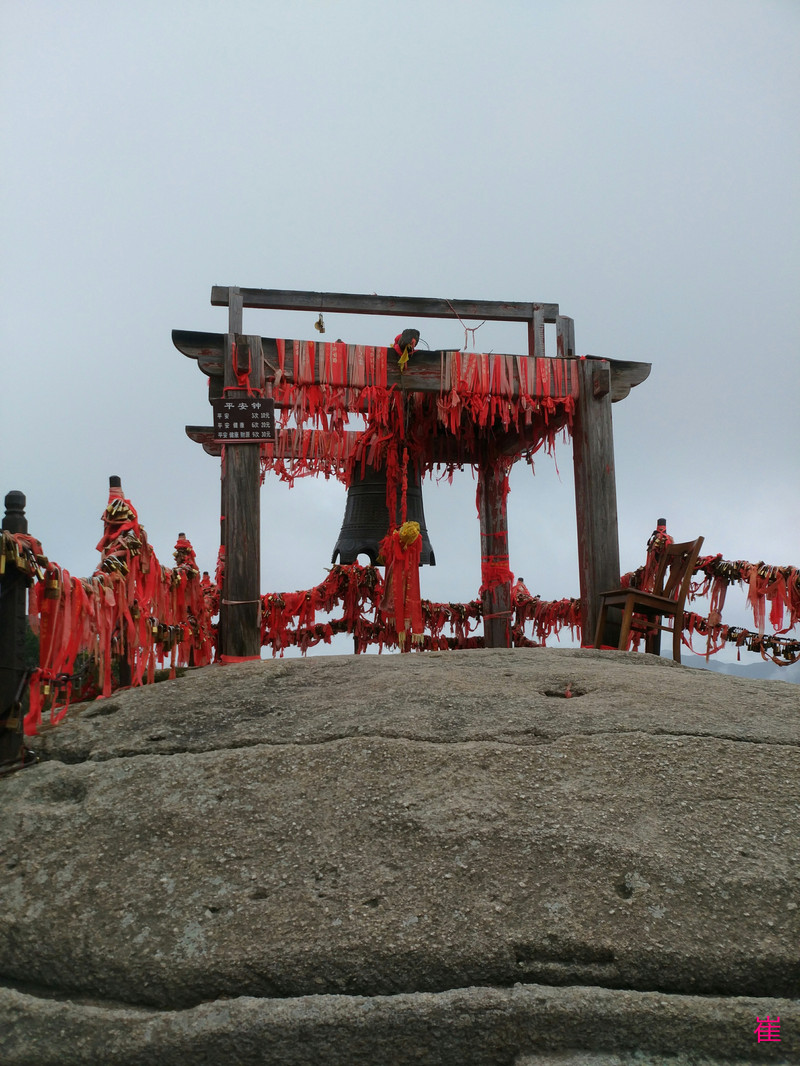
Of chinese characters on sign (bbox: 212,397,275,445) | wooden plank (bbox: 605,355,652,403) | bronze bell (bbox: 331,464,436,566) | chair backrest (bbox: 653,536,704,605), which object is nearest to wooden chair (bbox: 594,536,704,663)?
chair backrest (bbox: 653,536,704,605)

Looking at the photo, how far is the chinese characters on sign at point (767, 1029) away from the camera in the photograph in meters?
2.22

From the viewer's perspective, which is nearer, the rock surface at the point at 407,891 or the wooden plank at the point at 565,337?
the rock surface at the point at 407,891

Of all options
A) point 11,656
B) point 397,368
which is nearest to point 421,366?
point 397,368

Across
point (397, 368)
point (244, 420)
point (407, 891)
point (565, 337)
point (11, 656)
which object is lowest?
point (407, 891)

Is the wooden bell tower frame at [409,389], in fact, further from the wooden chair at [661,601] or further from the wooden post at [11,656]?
the wooden post at [11,656]

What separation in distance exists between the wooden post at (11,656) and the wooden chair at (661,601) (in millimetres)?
4722

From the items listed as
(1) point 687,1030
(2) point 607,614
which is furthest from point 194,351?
(1) point 687,1030

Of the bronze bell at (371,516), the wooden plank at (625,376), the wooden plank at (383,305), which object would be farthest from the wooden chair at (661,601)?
the wooden plank at (383,305)

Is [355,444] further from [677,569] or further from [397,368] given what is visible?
[677,569]

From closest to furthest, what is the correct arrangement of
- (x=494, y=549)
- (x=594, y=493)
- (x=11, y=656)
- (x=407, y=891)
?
(x=407, y=891), (x=11, y=656), (x=594, y=493), (x=494, y=549)

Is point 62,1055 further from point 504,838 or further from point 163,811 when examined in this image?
point 504,838

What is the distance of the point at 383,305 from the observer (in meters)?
7.75

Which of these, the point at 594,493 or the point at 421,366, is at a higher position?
the point at 421,366

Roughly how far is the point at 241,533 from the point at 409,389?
2045mm
